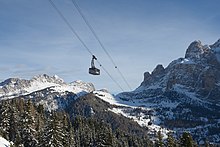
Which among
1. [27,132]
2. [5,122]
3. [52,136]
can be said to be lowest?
[52,136]

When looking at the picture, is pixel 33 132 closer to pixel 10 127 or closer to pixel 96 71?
pixel 10 127

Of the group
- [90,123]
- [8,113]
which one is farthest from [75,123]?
[8,113]

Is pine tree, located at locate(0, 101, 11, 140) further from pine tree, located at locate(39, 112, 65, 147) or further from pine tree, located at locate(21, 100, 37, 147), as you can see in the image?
pine tree, located at locate(39, 112, 65, 147)

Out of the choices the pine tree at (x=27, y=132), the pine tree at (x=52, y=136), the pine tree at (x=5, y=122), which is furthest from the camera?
the pine tree at (x=5, y=122)

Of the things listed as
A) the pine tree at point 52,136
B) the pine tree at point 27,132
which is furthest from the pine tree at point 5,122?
the pine tree at point 52,136

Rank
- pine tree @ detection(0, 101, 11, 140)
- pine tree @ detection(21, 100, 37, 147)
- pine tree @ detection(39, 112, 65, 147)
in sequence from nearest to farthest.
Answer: pine tree @ detection(39, 112, 65, 147) → pine tree @ detection(21, 100, 37, 147) → pine tree @ detection(0, 101, 11, 140)

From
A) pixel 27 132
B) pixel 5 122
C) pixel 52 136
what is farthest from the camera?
pixel 5 122

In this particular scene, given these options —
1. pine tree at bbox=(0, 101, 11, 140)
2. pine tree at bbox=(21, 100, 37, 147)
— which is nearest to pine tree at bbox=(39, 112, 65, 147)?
pine tree at bbox=(21, 100, 37, 147)

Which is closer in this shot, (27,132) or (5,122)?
(27,132)

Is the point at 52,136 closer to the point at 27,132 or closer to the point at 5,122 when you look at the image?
the point at 27,132

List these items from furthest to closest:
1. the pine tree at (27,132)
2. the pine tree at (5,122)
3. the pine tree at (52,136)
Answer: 1. the pine tree at (5,122)
2. the pine tree at (27,132)
3. the pine tree at (52,136)

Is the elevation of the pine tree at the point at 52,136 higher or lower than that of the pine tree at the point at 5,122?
lower

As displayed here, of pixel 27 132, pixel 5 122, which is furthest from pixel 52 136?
pixel 5 122

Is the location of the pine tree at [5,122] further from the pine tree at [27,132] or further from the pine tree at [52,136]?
the pine tree at [52,136]
